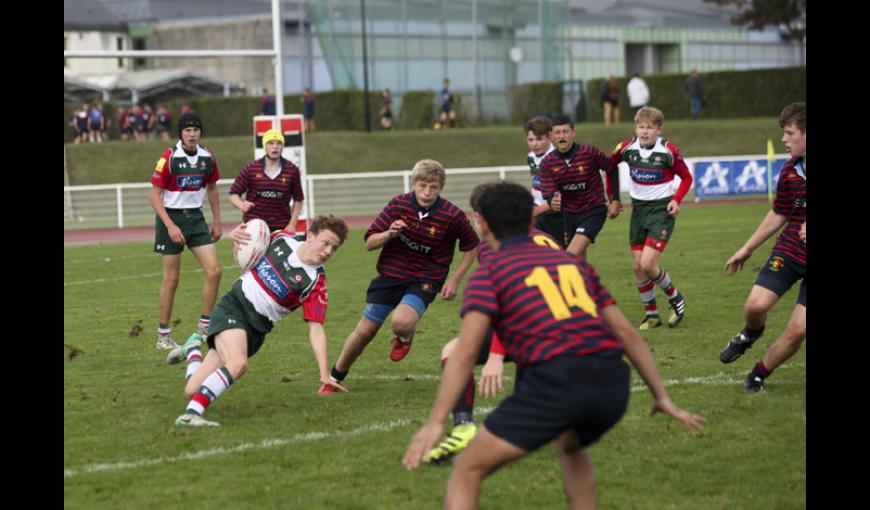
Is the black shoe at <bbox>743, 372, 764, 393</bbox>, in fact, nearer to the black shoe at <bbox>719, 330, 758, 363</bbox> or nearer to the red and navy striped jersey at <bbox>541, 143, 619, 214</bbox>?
the black shoe at <bbox>719, 330, 758, 363</bbox>

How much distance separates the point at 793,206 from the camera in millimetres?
8711

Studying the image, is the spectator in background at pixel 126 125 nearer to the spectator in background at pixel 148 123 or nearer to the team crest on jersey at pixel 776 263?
the spectator in background at pixel 148 123

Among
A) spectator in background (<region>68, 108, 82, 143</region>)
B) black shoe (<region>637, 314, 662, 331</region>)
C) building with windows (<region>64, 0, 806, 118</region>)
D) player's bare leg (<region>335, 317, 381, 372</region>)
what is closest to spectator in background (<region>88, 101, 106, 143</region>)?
spectator in background (<region>68, 108, 82, 143</region>)

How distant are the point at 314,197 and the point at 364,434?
2440cm

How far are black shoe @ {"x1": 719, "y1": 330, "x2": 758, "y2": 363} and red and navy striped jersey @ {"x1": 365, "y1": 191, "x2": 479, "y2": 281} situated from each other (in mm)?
2099

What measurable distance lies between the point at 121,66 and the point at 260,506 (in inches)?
2713

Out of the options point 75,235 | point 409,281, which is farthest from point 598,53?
point 409,281

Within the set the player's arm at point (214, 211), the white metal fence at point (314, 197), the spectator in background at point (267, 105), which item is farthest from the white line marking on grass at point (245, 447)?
the spectator in background at point (267, 105)

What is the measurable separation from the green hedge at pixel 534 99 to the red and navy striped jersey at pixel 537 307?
44.3 meters

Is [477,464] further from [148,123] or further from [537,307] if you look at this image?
[148,123]

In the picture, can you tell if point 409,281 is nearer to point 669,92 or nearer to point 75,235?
point 75,235

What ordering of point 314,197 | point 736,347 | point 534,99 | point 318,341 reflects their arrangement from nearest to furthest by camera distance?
point 318,341 < point 736,347 < point 314,197 < point 534,99

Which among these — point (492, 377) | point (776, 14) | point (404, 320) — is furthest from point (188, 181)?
point (776, 14)
